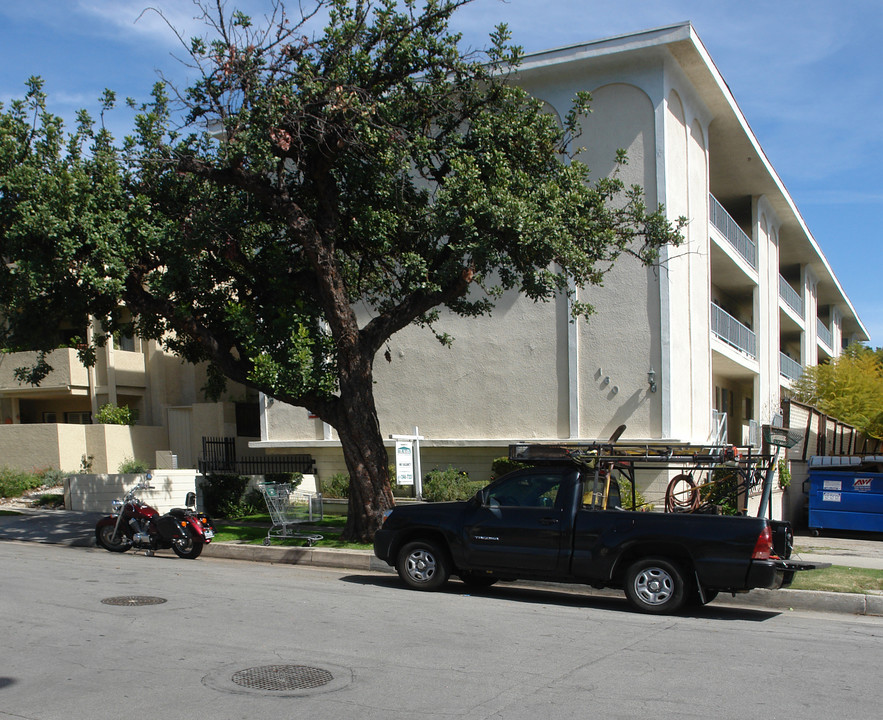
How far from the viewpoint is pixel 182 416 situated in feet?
94.6

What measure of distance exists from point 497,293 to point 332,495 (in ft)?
30.8

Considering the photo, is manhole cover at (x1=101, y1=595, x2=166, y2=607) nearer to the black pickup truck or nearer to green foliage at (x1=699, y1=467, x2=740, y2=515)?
the black pickup truck

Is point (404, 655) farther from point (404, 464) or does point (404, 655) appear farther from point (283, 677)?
point (404, 464)

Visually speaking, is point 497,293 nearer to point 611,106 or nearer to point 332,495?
point 611,106

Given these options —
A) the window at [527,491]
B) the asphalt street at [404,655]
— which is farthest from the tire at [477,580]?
the window at [527,491]

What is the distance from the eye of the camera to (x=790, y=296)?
117 feet

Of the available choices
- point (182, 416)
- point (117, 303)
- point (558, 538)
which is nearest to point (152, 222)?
point (117, 303)

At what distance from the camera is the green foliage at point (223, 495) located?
66.2 feet

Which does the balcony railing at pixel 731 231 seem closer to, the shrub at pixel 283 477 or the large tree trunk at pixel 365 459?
the shrub at pixel 283 477

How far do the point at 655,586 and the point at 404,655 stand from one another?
11.2 ft

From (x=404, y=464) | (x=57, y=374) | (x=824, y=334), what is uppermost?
(x=824, y=334)

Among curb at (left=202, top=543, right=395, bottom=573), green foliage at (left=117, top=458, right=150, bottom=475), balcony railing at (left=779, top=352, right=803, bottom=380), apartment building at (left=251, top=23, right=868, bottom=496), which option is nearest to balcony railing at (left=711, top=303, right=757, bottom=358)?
apartment building at (left=251, top=23, right=868, bottom=496)

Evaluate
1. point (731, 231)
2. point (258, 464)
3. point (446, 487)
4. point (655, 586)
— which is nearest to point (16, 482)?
point (258, 464)

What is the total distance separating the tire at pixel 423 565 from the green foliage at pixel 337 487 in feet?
39.0
